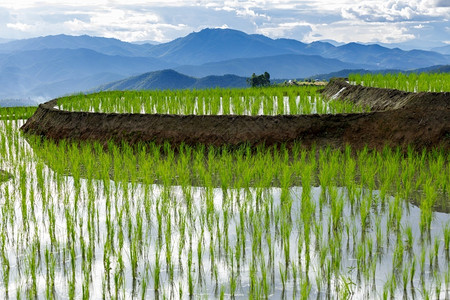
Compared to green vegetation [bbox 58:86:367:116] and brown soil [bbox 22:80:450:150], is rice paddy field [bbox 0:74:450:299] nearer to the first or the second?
brown soil [bbox 22:80:450:150]

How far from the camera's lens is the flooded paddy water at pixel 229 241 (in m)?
3.55

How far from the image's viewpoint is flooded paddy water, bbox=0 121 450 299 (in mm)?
3555

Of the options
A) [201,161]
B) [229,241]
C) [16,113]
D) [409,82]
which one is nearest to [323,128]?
[201,161]

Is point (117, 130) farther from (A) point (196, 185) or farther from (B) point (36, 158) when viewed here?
(A) point (196, 185)

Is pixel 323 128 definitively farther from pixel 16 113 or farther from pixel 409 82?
pixel 16 113

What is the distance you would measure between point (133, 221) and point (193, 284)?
1.54 m

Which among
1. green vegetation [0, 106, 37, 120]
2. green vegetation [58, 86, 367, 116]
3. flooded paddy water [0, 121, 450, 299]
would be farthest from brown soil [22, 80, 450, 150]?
green vegetation [0, 106, 37, 120]

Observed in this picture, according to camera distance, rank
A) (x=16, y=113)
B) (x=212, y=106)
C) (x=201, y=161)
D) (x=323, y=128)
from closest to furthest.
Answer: (x=201, y=161) → (x=323, y=128) → (x=212, y=106) → (x=16, y=113)

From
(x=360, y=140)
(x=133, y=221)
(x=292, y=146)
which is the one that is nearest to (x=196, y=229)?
(x=133, y=221)

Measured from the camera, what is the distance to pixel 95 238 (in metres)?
4.61

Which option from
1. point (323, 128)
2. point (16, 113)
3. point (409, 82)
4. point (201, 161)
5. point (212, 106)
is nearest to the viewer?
point (201, 161)

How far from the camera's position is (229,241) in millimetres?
4477

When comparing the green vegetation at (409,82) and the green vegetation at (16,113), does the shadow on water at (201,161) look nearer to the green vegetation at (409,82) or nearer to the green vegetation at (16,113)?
the green vegetation at (409,82)

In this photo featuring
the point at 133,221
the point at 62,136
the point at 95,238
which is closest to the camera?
the point at 95,238
